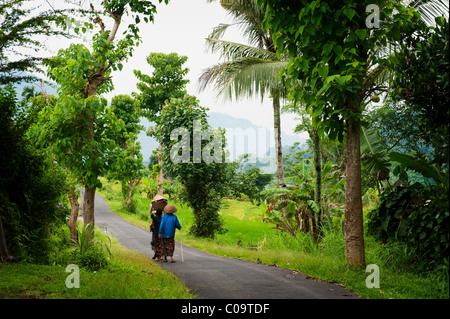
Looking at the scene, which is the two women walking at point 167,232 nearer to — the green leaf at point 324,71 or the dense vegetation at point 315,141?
the dense vegetation at point 315,141

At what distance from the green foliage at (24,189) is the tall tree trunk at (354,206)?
271 inches

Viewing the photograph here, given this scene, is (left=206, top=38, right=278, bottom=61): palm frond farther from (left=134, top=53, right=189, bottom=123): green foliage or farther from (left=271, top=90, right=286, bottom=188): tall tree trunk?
(left=134, top=53, right=189, bottom=123): green foliage

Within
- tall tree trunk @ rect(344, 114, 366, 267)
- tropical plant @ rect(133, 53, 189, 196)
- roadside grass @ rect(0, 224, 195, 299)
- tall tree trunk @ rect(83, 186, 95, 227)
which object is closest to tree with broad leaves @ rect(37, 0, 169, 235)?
tall tree trunk @ rect(83, 186, 95, 227)

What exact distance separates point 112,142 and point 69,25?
279cm

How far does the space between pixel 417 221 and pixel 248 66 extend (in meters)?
9.96

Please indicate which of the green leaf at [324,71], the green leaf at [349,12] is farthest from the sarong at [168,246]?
the green leaf at [349,12]

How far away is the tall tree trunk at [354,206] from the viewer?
7.65 metres

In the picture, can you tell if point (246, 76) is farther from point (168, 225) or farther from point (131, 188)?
point (131, 188)

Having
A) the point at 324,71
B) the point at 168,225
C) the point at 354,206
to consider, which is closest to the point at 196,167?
the point at 168,225

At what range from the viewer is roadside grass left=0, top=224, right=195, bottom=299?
5.62 m

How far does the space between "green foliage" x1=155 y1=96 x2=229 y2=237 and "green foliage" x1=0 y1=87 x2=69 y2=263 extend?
20.9 feet

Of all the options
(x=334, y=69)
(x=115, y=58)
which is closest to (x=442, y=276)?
(x=334, y=69)

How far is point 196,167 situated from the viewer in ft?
52.3
